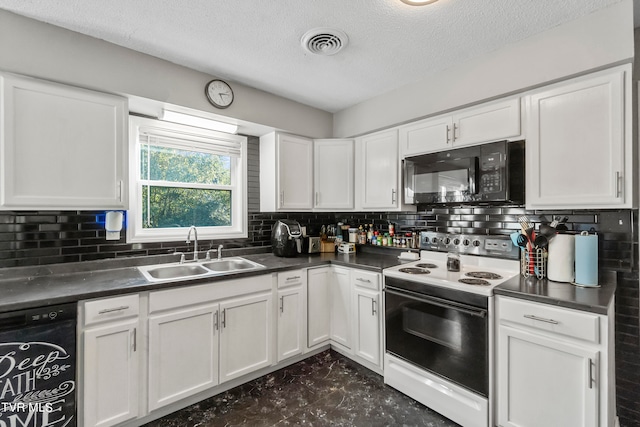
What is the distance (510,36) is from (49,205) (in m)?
3.03

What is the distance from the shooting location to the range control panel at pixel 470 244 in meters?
2.12

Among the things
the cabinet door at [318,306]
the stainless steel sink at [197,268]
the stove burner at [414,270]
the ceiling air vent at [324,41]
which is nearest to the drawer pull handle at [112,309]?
the stainless steel sink at [197,268]

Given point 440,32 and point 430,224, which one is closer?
point 440,32

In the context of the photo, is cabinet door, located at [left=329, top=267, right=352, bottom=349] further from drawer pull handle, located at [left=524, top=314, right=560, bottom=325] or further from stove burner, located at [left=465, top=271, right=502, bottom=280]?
drawer pull handle, located at [left=524, top=314, right=560, bottom=325]

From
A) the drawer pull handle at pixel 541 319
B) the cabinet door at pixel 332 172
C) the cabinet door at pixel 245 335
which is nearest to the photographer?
the drawer pull handle at pixel 541 319

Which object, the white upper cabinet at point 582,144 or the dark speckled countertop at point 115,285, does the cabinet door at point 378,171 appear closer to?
the dark speckled countertop at point 115,285

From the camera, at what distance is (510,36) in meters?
1.84

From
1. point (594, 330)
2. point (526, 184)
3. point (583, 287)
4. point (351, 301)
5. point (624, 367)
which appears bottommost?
point (624, 367)

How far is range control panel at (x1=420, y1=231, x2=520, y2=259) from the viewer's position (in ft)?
6.94

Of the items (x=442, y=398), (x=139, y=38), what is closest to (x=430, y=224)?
(x=442, y=398)

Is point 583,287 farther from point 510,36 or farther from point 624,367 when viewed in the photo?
point 510,36

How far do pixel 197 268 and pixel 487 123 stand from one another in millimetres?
2509

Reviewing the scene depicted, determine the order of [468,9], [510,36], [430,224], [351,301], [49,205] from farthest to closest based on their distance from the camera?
[430,224], [351,301], [510,36], [49,205], [468,9]

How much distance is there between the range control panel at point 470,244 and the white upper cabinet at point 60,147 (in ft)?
7.93
